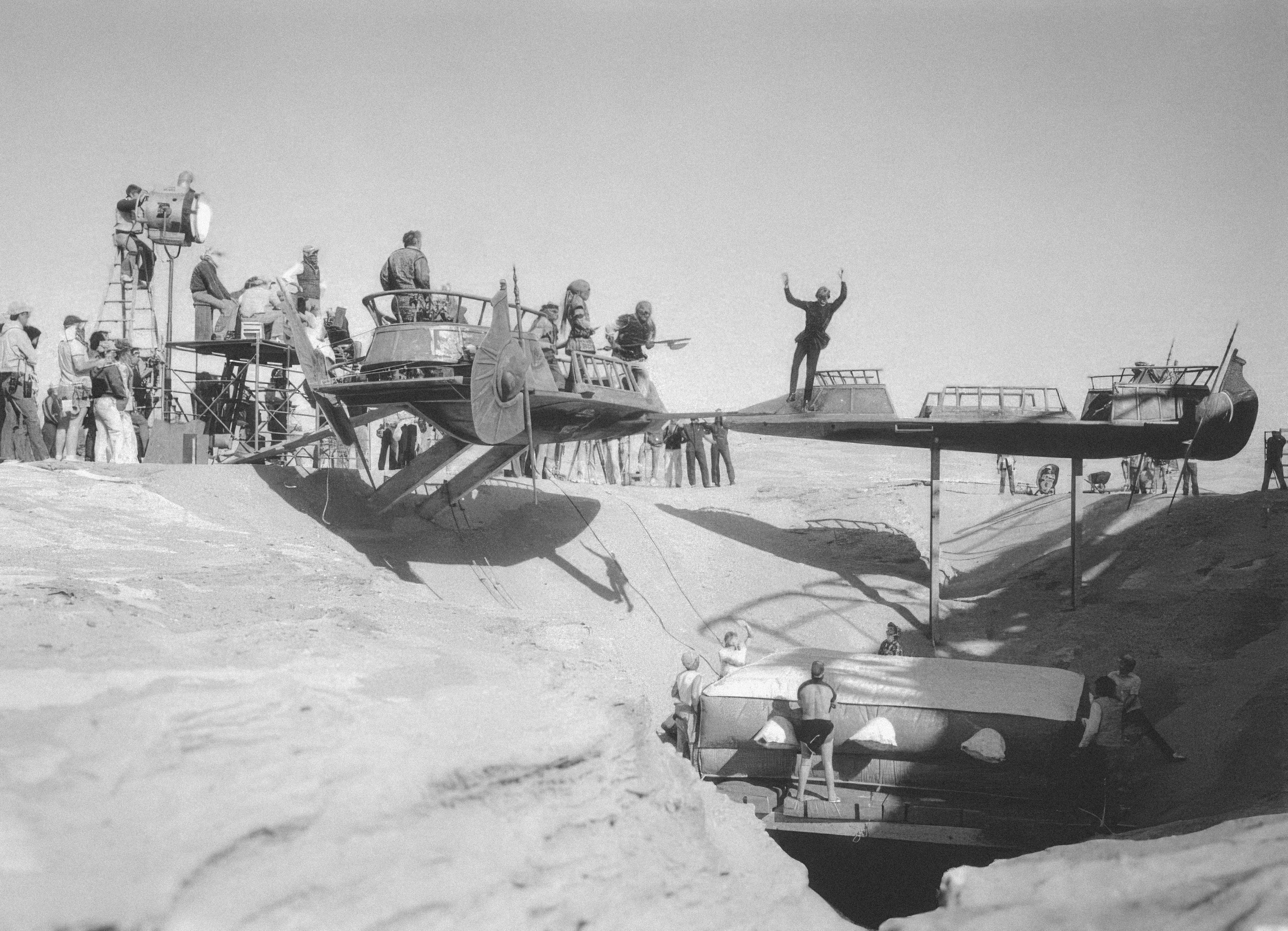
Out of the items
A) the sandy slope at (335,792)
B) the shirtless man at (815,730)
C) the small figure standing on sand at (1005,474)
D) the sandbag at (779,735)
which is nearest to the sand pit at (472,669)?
the sandy slope at (335,792)

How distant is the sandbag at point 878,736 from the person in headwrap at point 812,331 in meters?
10.3

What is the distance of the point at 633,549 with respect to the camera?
69.4ft

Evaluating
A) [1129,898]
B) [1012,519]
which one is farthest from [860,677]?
[1012,519]

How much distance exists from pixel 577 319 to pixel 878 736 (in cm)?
915

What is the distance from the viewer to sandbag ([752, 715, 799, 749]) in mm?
11820

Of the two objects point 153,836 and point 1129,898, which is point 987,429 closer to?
point 1129,898

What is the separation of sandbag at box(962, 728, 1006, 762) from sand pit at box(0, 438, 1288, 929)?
8.25 ft

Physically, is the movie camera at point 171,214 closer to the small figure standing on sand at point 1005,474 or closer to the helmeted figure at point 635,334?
the helmeted figure at point 635,334

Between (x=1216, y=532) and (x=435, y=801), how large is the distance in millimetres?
19241

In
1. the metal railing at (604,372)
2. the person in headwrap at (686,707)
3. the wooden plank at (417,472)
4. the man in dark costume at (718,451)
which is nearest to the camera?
the person in headwrap at (686,707)

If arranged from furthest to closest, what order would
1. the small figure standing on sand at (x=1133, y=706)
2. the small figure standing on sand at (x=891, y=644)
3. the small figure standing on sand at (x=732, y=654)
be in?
the small figure standing on sand at (x=891, y=644), the small figure standing on sand at (x=732, y=654), the small figure standing on sand at (x=1133, y=706)

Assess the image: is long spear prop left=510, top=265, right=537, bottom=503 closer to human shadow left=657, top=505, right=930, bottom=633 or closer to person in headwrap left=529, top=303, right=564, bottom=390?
person in headwrap left=529, top=303, right=564, bottom=390

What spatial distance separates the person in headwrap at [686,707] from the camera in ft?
41.8

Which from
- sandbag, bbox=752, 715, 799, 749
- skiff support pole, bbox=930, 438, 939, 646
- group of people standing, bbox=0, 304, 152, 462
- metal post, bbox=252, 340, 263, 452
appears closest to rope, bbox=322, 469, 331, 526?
metal post, bbox=252, 340, 263, 452
